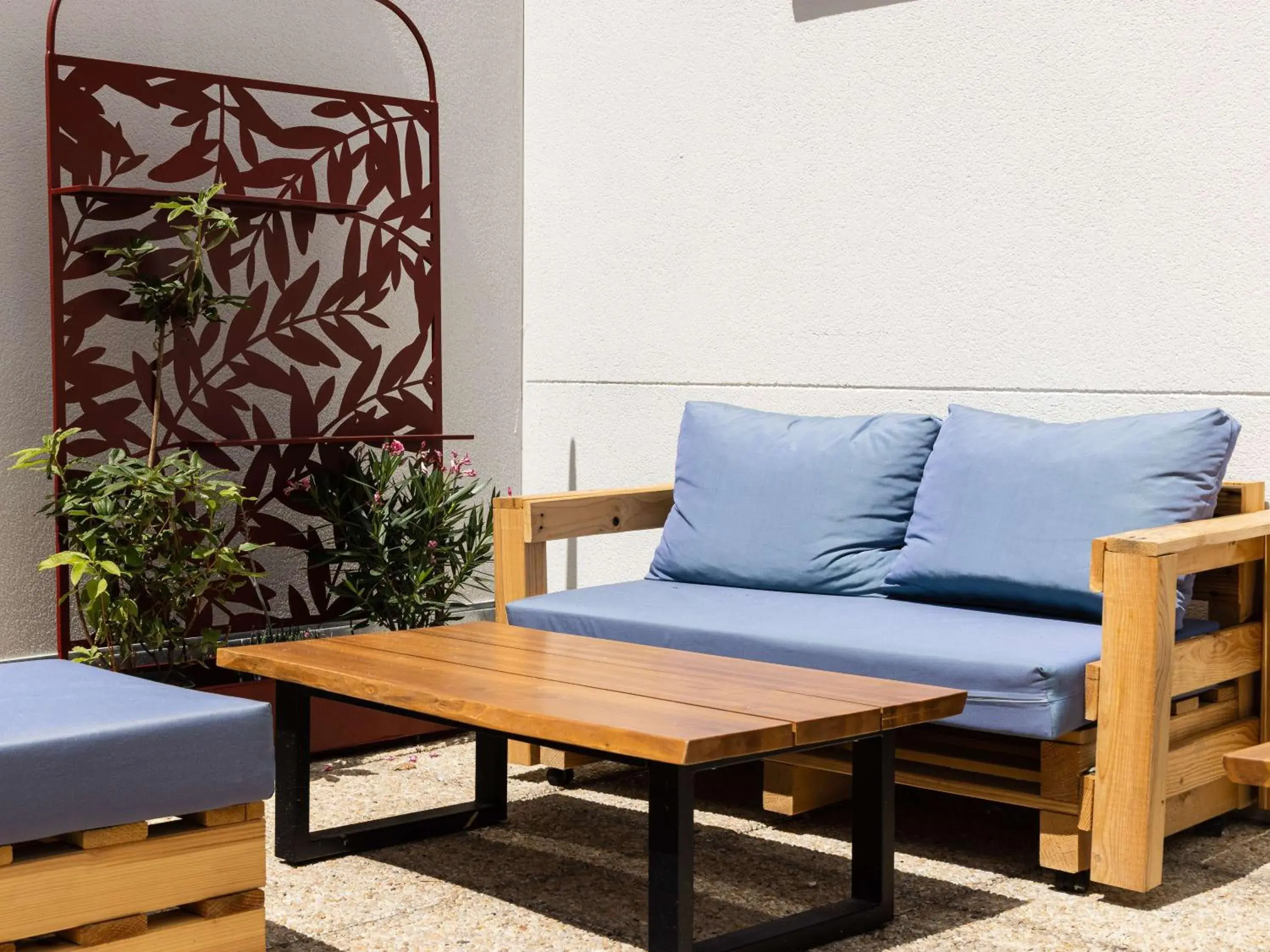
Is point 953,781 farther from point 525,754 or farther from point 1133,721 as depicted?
point 525,754

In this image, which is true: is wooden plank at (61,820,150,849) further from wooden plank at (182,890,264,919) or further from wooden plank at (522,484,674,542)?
wooden plank at (522,484,674,542)

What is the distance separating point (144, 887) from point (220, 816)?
0.51 feet

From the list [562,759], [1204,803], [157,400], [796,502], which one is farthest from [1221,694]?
[157,400]

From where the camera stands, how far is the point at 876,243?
170 inches

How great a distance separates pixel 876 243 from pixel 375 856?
215 cm

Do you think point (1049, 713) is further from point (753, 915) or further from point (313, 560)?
point (313, 560)

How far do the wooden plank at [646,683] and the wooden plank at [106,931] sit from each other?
796 mm

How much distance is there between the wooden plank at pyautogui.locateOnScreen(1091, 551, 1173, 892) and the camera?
2.86 m

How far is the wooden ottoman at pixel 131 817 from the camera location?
2.15 metres

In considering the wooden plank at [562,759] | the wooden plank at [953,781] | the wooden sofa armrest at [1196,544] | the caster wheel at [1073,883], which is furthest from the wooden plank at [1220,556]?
the wooden plank at [562,759]

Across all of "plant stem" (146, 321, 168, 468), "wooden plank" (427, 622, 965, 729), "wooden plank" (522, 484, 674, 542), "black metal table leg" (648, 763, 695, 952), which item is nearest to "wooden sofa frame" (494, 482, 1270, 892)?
"wooden plank" (427, 622, 965, 729)

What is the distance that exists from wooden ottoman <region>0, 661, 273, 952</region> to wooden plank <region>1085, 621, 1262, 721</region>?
1489 mm

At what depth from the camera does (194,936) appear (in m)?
2.35

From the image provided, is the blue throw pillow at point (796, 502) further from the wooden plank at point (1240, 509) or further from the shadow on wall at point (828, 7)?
the shadow on wall at point (828, 7)
